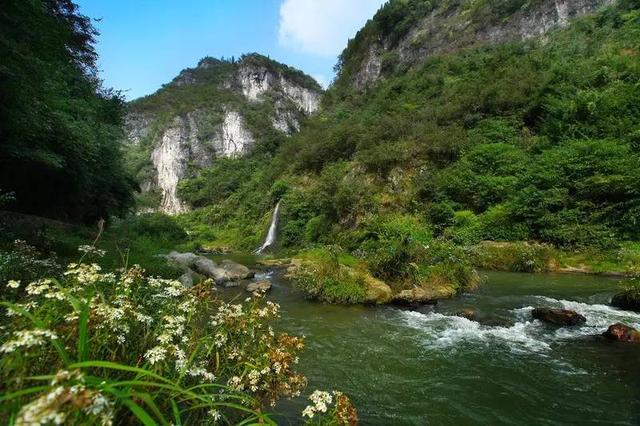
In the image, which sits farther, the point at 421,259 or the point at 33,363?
the point at 421,259

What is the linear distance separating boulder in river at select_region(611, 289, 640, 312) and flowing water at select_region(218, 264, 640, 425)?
38cm

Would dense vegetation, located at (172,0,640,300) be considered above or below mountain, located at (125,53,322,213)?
below

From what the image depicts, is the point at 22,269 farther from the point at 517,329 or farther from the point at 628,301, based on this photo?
the point at 628,301

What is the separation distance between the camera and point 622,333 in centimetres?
834

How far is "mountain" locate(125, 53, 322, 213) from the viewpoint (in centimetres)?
9475

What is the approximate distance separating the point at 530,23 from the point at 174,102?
102161 millimetres

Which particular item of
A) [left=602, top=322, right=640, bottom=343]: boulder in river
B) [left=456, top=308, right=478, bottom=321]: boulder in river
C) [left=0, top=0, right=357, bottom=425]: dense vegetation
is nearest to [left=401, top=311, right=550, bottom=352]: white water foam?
[left=456, top=308, right=478, bottom=321]: boulder in river

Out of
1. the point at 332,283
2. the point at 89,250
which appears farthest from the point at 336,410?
the point at 332,283

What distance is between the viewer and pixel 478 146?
94.8 feet

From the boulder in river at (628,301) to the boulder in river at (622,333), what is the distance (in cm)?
296

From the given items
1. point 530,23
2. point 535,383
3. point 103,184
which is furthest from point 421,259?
point 530,23

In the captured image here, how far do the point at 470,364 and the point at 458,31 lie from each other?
57727mm

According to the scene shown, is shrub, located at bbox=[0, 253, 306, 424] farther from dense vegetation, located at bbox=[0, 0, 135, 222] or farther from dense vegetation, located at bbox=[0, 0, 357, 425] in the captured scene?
dense vegetation, located at bbox=[0, 0, 135, 222]

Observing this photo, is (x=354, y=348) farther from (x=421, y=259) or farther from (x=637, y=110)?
(x=637, y=110)
